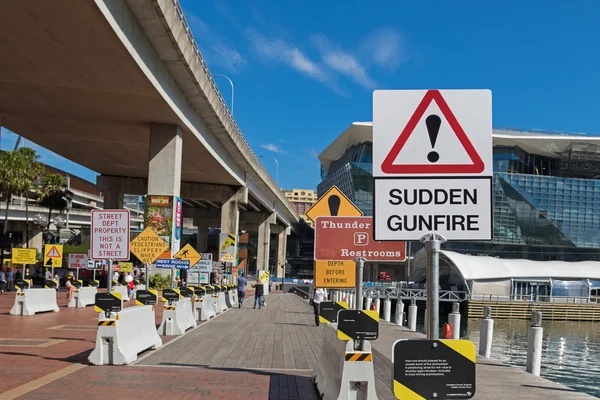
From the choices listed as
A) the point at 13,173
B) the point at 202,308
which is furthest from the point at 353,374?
the point at 13,173

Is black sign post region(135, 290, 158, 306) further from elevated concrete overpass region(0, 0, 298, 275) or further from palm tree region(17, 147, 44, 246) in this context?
palm tree region(17, 147, 44, 246)

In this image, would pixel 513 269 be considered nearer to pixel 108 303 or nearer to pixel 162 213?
pixel 162 213

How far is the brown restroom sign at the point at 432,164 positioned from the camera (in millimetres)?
4320

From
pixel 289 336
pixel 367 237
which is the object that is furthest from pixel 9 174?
pixel 367 237

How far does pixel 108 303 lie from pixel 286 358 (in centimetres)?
411

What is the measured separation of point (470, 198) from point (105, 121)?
32.5 metres

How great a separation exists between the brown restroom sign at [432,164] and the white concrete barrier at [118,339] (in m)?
8.67

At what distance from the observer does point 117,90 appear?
27266 mm

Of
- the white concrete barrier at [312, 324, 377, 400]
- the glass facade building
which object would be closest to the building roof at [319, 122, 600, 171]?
the glass facade building

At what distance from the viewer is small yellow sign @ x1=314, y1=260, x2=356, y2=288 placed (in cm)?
1073

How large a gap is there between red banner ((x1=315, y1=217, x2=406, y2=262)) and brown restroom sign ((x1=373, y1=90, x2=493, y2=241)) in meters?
5.38

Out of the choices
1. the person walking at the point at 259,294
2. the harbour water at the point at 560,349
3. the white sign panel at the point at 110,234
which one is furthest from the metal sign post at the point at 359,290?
the person walking at the point at 259,294

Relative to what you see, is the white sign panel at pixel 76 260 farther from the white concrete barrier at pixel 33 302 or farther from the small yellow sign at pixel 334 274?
the small yellow sign at pixel 334 274

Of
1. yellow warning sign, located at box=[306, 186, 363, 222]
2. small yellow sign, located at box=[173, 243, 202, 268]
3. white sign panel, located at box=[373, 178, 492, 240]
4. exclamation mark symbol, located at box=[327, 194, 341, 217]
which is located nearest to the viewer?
white sign panel, located at box=[373, 178, 492, 240]
